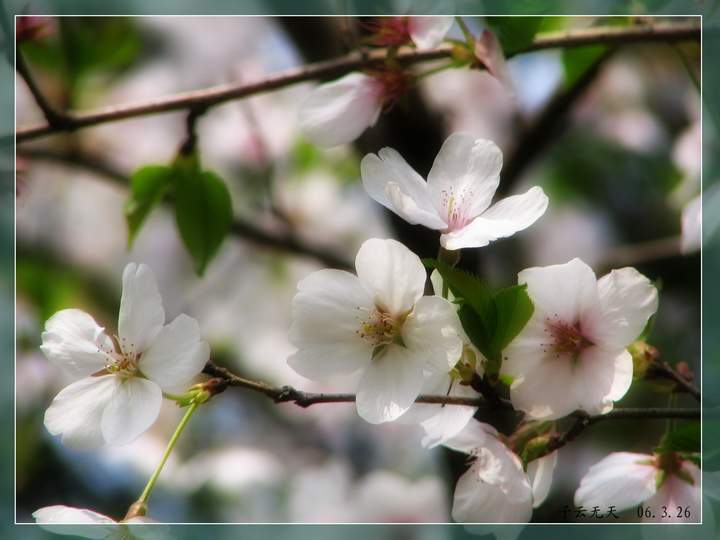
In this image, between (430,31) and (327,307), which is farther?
(430,31)

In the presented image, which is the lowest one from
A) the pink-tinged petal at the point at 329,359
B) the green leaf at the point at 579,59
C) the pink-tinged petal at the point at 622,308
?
the pink-tinged petal at the point at 329,359

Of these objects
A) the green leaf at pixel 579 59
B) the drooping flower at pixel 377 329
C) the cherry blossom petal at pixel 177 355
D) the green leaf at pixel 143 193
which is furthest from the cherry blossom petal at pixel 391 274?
the green leaf at pixel 579 59

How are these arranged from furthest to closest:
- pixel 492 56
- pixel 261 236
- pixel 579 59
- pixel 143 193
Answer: pixel 261 236 → pixel 579 59 → pixel 143 193 → pixel 492 56

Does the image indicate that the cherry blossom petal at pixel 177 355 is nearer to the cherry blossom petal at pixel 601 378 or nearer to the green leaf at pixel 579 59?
the cherry blossom petal at pixel 601 378

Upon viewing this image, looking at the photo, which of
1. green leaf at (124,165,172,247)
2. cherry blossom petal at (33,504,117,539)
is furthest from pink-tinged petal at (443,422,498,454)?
green leaf at (124,165,172,247)

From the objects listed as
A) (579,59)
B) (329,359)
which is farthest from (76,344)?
(579,59)

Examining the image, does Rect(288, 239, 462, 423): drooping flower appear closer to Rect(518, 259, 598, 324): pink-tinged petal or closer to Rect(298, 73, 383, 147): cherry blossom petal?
Rect(518, 259, 598, 324): pink-tinged petal

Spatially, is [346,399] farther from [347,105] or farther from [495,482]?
[347,105]
